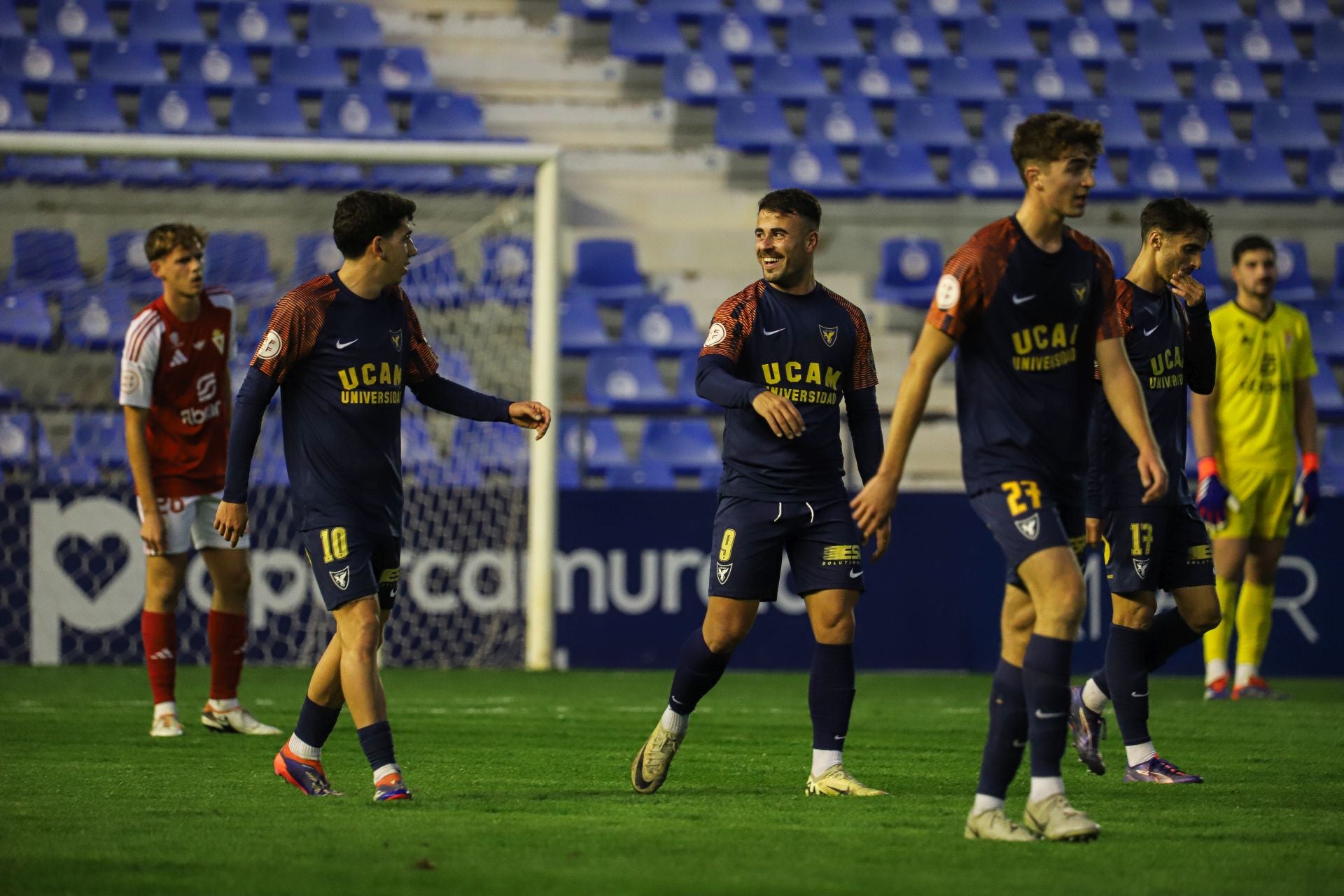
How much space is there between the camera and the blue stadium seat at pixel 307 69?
15445 millimetres

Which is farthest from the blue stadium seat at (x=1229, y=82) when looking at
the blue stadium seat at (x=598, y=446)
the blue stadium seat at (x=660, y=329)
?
the blue stadium seat at (x=598, y=446)

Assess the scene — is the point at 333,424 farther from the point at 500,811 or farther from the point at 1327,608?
the point at 1327,608

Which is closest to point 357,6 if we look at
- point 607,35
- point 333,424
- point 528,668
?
point 607,35

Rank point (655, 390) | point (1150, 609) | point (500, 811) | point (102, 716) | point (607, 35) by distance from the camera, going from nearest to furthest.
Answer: point (500, 811), point (1150, 609), point (102, 716), point (655, 390), point (607, 35)

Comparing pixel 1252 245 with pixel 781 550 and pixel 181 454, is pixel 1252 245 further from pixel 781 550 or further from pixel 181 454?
pixel 181 454

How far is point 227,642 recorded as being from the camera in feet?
24.9

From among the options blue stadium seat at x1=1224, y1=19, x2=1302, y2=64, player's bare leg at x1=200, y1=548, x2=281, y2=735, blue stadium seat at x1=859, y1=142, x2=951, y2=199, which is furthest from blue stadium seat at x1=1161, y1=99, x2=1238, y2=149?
player's bare leg at x1=200, y1=548, x2=281, y2=735

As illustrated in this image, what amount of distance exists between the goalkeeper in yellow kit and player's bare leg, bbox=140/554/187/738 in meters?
5.36

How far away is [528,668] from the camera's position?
437 inches

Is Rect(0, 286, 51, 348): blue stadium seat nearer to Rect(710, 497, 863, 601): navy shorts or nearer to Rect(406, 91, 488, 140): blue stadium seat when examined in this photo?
Rect(406, 91, 488, 140): blue stadium seat

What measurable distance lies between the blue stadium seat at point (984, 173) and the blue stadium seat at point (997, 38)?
1332 mm

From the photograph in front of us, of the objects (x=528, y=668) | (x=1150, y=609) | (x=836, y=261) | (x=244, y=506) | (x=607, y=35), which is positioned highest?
(x=607, y=35)

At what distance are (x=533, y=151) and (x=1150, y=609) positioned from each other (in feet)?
20.5

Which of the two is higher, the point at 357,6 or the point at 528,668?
the point at 357,6
